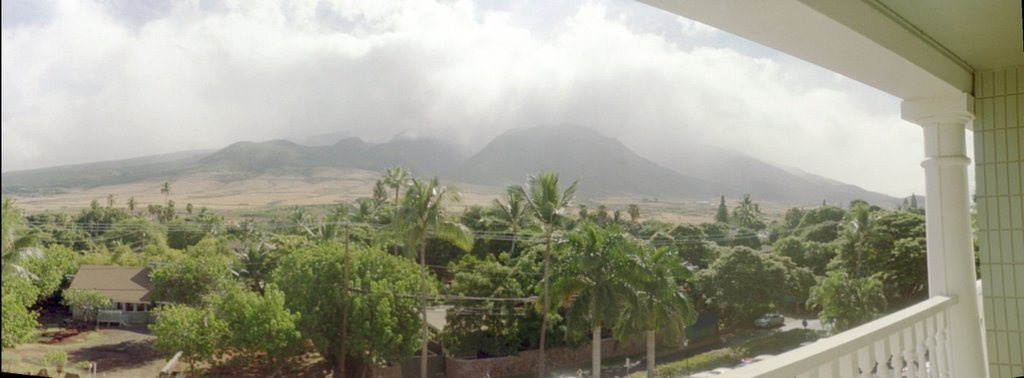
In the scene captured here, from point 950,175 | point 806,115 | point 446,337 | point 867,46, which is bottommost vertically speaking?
point 446,337

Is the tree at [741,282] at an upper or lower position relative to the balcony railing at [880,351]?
lower

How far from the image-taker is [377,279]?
8.25m

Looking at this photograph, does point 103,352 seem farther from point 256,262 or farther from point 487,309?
point 487,309

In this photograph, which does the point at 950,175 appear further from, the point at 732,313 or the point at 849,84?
the point at 849,84

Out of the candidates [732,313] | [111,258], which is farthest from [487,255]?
[111,258]

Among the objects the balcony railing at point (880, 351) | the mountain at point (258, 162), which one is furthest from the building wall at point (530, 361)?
the balcony railing at point (880, 351)

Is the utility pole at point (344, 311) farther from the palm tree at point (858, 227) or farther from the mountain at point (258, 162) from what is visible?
the palm tree at point (858, 227)

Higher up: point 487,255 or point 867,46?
point 867,46

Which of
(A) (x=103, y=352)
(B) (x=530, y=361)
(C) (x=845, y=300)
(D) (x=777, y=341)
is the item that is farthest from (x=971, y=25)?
(C) (x=845, y=300)

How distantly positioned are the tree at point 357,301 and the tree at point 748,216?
14.7ft

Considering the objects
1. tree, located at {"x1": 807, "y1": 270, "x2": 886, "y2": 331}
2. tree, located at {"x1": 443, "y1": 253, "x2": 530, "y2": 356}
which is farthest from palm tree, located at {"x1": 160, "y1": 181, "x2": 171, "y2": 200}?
tree, located at {"x1": 807, "y1": 270, "x2": 886, "y2": 331}

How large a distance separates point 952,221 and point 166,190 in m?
8.05

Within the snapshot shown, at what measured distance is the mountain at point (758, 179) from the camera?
986 centimetres

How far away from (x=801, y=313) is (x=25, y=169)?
9.96 metres
